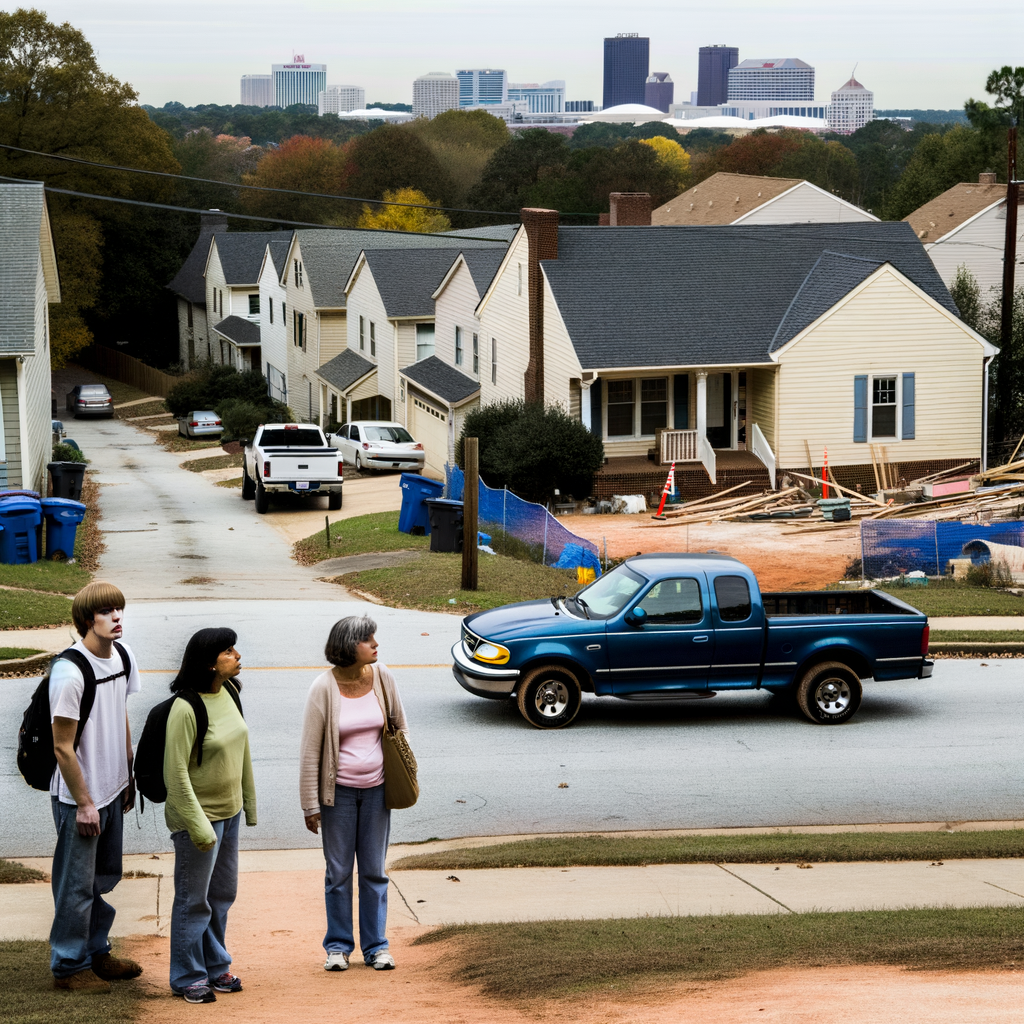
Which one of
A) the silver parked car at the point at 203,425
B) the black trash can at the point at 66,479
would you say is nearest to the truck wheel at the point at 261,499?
the black trash can at the point at 66,479

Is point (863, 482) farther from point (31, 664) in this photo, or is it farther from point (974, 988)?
point (974, 988)

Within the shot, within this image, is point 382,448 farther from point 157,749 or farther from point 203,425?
point 157,749

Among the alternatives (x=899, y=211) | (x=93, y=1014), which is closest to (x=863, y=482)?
(x=93, y=1014)

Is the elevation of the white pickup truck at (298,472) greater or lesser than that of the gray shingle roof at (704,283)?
lesser

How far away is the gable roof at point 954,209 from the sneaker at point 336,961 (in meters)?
48.9

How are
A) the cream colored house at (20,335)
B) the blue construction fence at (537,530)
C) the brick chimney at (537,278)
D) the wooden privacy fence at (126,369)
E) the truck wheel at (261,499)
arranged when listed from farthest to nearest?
the wooden privacy fence at (126,369), the brick chimney at (537,278), the truck wheel at (261,499), the cream colored house at (20,335), the blue construction fence at (537,530)

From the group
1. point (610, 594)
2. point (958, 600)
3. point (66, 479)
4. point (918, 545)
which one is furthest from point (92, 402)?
point (610, 594)

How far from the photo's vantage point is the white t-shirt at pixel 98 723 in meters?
6.20

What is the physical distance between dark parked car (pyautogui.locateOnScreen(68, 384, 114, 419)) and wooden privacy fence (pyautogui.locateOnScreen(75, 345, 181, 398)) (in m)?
5.07

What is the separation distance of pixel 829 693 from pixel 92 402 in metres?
57.8

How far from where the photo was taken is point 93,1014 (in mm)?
5836

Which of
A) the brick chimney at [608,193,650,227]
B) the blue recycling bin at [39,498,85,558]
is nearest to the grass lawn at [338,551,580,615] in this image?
the blue recycling bin at [39,498,85,558]

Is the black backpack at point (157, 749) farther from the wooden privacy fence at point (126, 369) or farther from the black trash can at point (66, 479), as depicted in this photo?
the wooden privacy fence at point (126, 369)

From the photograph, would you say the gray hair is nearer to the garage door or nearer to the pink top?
the pink top
